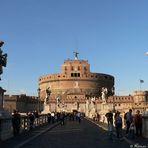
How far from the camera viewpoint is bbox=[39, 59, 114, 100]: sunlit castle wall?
13812cm

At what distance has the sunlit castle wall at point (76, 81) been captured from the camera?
453 ft

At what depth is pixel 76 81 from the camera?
139125mm

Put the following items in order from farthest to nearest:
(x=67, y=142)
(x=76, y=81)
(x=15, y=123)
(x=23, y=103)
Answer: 1. (x=76, y=81)
2. (x=23, y=103)
3. (x=15, y=123)
4. (x=67, y=142)

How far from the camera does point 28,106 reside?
427ft

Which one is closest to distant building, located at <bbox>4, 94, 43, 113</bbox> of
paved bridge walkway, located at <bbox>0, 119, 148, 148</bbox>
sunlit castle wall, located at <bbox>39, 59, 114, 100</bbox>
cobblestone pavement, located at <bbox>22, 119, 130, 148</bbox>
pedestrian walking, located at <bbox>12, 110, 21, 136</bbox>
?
sunlit castle wall, located at <bbox>39, 59, 114, 100</bbox>

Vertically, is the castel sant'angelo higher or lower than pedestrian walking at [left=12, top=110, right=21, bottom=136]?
higher

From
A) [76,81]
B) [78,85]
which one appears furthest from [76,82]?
[78,85]

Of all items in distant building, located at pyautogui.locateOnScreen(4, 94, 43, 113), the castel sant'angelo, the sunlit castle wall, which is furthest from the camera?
the sunlit castle wall

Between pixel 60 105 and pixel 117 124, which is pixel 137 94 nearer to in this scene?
pixel 60 105

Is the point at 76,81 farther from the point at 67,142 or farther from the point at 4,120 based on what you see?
the point at 67,142

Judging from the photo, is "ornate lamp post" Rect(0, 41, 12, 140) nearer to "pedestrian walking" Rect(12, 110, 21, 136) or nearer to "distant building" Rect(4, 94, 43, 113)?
"pedestrian walking" Rect(12, 110, 21, 136)

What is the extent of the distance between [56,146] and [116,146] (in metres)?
2.01

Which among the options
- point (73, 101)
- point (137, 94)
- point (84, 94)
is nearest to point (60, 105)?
point (73, 101)

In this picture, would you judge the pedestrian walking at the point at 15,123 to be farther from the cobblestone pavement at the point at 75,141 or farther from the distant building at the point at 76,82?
the distant building at the point at 76,82
